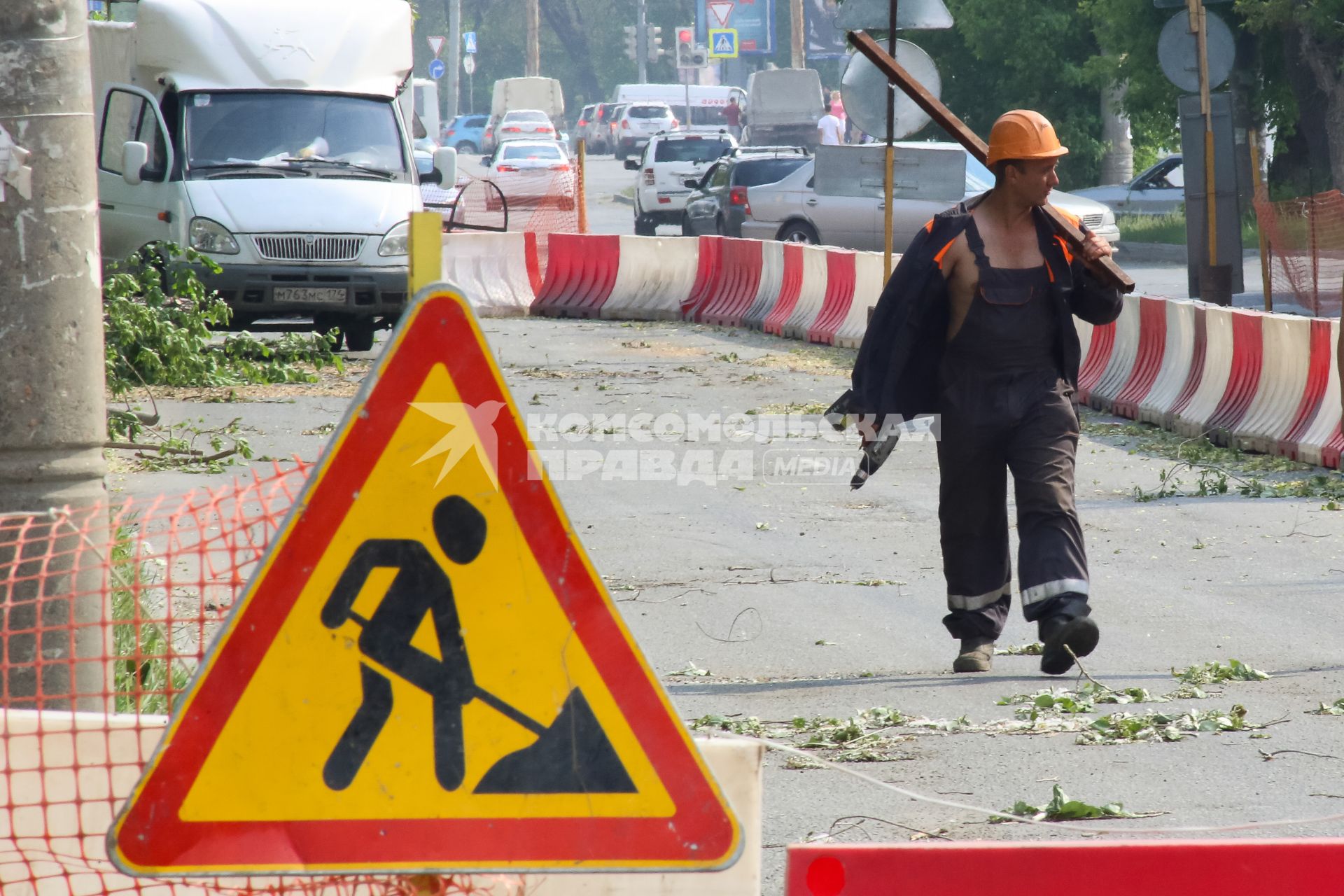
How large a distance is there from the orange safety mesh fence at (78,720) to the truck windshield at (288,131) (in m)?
11.7

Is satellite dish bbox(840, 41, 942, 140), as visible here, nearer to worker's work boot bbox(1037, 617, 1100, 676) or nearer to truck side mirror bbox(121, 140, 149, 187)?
worker's work boot bbox(1037, 617, 1100, 676)

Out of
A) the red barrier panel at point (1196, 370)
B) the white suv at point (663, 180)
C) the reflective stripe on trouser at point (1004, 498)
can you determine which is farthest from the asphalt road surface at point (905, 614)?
the white suv at point (663, 180)

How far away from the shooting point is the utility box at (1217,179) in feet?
52.7

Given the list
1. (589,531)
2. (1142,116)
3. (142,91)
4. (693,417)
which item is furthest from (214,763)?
(1142,116)

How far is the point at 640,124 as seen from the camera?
6750cm

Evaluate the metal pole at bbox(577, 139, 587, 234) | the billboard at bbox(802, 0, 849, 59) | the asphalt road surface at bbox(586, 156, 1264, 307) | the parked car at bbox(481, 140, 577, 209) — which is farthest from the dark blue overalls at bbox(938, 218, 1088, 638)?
the billboard at bbox(802, 0, 849, 59)

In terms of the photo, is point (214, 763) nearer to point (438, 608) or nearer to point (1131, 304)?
point (438, 608)

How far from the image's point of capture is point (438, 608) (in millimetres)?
2836

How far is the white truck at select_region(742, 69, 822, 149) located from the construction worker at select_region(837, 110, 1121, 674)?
4753 centimetres

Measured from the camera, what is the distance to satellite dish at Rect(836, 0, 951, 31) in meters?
10.4

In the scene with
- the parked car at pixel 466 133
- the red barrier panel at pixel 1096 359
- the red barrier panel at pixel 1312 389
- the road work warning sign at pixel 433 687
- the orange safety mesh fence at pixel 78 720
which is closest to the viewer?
the road work warning sign at pixel 433 687

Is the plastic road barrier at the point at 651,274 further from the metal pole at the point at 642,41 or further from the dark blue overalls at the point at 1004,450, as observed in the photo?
the metal pole at the point at 642,41

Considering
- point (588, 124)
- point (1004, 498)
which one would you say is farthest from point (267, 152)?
point (588, 124)

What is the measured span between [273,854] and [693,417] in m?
10.0
